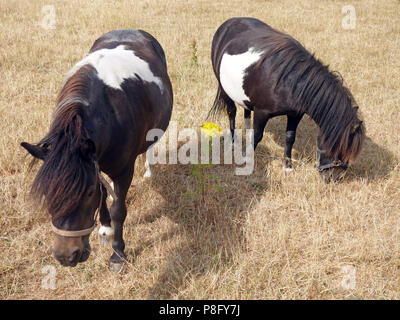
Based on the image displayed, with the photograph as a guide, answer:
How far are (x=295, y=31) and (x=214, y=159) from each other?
681cm

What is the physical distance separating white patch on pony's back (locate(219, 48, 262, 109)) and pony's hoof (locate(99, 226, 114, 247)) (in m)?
2.36

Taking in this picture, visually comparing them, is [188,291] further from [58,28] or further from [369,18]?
[369,18]

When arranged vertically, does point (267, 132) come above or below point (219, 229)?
above

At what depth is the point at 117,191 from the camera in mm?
3062

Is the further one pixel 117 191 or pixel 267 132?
pixel 267 132

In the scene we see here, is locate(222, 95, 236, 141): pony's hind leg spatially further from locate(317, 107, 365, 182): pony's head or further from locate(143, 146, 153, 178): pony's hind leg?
locate(317, 107, 365, 182): pony's head

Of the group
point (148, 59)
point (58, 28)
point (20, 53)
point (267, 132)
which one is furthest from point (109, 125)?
point (58, 28)

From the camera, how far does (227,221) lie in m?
3.79

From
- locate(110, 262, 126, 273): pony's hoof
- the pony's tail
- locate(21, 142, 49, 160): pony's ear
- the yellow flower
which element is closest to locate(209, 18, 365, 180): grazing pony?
the pony's tail

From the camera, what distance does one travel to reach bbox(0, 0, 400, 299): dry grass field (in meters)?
2.98

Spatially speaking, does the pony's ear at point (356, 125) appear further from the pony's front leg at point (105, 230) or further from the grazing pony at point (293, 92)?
the pony's front leg at point (105, 230)

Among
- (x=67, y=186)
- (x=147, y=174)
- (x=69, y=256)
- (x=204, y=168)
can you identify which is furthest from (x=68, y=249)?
(x=147, y=174)

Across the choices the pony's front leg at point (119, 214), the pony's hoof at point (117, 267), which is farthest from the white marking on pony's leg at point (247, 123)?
the pony's hoof at point (117, 267)

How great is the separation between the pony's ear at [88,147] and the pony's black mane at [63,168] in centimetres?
2
